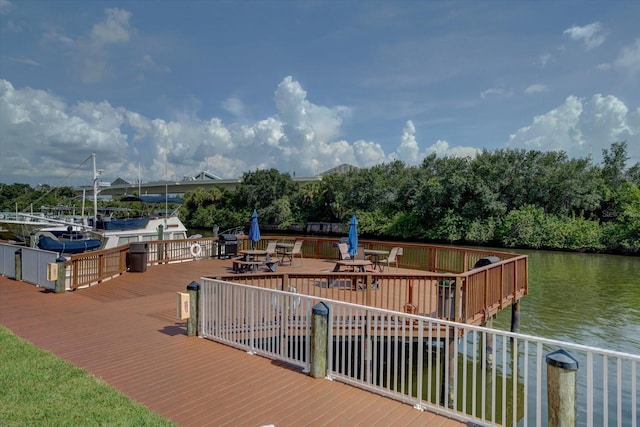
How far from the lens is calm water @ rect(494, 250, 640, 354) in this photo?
36.4 ft

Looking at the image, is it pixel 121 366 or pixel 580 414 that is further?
pixel 580 414

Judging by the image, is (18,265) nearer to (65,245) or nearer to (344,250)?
(65,245)

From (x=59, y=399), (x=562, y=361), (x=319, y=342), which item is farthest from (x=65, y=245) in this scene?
(x=562, y=361)

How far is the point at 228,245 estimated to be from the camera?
57.9ft

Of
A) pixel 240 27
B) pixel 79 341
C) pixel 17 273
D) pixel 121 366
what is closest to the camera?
pixel 121 366

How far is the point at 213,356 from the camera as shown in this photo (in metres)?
5.96

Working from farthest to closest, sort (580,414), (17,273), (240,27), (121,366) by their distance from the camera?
(240,27)
(17,273)
(580,414)
(121,366)

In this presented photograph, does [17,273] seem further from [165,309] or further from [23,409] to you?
[23,409]

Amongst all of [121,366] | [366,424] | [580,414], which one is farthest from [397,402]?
[580,414]

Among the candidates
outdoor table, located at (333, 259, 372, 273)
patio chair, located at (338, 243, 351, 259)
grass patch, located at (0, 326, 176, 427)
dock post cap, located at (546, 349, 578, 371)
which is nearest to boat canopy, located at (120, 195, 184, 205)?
patio chair, located at (338, 243, 351, 259)

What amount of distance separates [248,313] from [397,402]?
8.86 ft

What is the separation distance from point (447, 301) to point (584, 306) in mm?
9793

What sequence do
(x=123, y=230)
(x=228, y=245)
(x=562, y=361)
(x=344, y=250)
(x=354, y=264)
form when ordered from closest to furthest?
1. (x=562, y=361)
2. (x=354, y=264)
3. (x=344, y=250)
4. (x=228, y=245)
5. (x=123, y=230)

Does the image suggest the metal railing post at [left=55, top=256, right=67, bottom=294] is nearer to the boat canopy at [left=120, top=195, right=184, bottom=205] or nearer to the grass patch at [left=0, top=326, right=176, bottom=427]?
the grass patch at [left=0, top=326, right=176, bottom=427]
